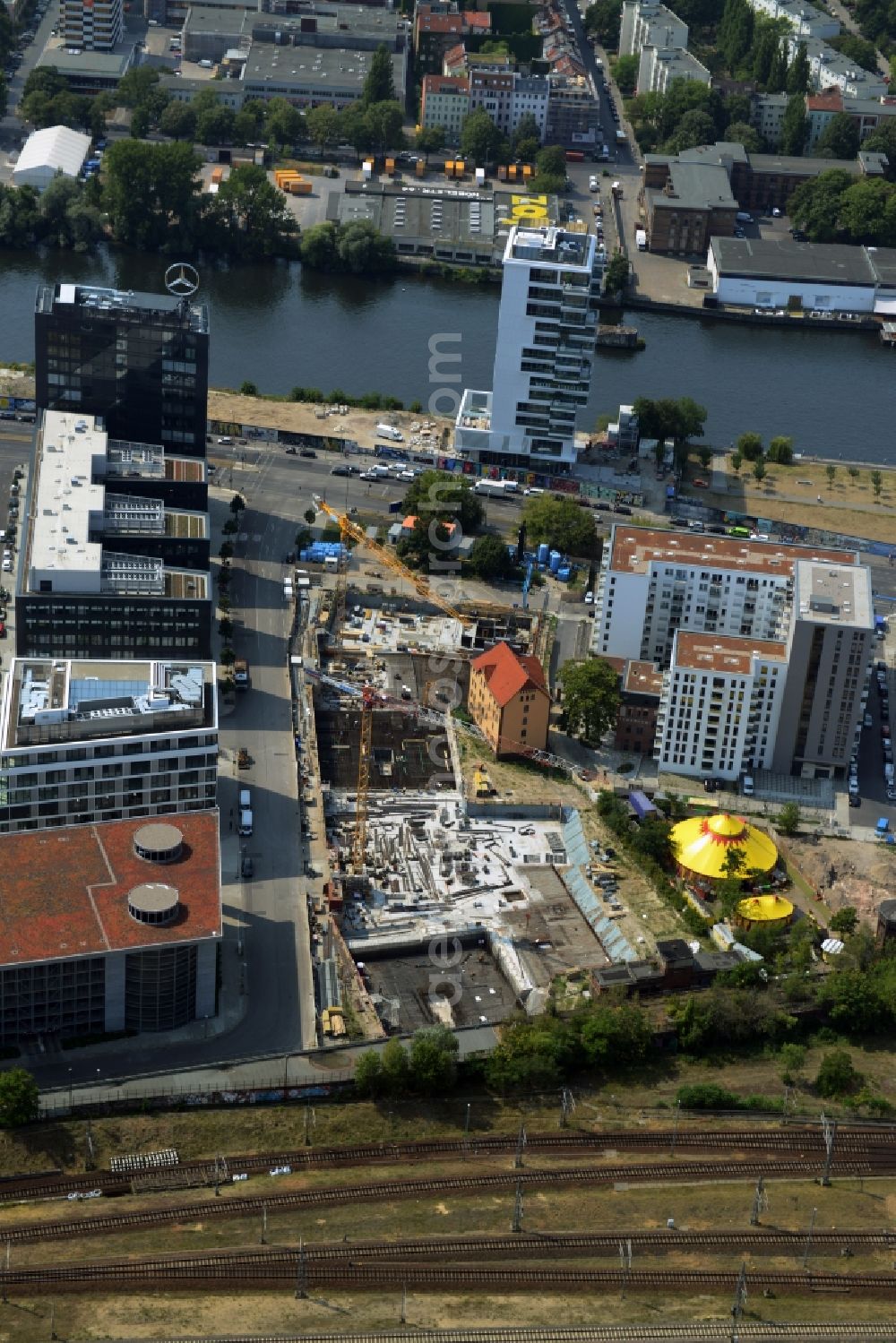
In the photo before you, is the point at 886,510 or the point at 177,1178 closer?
the point at 177,1178

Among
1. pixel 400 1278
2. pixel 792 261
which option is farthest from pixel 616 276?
pixel 400 1278

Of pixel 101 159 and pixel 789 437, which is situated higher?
pixel 101 159

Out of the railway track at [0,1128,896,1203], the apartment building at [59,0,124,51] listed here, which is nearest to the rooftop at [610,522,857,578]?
the railway track at [0,1128,896,1203]

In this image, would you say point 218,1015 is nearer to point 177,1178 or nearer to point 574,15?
point 177,1178

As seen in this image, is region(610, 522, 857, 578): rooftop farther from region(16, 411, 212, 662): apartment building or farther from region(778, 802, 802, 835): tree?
region(16, 411, 212, 662): apartment building

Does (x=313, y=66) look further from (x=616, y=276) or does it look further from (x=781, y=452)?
(x=781, y=452)

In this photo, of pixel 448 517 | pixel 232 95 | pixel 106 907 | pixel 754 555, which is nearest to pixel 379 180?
pixel 232 95
